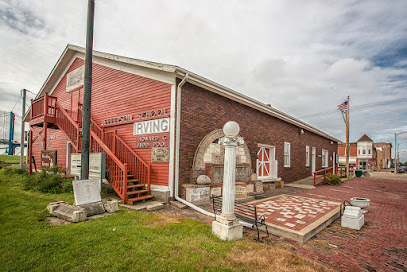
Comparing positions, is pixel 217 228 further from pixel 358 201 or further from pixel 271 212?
pixel 358 201

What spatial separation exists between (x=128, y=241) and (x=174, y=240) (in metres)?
0.85

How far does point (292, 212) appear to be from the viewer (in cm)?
654

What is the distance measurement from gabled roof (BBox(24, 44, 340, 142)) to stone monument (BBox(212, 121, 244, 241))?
3.56 meters

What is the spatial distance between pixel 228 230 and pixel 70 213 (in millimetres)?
3766

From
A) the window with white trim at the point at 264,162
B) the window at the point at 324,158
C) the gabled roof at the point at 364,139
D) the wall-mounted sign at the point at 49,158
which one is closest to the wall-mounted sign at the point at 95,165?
the wall-mounted sign at the point at 49,158

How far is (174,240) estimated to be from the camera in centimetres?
411

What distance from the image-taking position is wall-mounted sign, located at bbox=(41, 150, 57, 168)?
9.95m

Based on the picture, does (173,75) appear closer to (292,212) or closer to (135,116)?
(135,116)

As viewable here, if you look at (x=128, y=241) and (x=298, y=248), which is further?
(x=298, y=248)

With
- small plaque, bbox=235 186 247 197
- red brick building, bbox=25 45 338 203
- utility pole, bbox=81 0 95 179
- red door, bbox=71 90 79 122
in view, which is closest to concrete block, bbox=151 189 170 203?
red brick building, bbox=25 45 338 203

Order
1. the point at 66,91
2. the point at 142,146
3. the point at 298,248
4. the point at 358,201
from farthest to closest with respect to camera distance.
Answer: the point at 66,91 < the point at 142,146 < the point at 358,201 < the point at 298,248

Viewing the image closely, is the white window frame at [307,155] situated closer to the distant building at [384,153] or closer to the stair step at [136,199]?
the stair step at [136,199]

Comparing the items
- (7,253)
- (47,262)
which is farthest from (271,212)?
(7,253)

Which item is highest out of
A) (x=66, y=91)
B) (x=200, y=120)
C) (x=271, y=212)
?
(x=66, y=91)
